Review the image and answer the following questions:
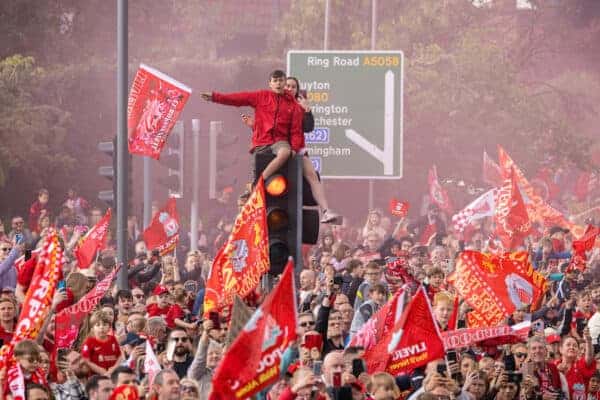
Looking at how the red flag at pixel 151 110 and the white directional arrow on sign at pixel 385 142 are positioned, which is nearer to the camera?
the red flag at pixel 151 110

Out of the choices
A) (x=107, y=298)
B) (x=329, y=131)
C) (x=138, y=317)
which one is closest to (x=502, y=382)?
(x=138, y=317)

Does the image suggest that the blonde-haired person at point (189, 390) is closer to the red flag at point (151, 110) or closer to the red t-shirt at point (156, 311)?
the red t-shirt at point (156, 311)

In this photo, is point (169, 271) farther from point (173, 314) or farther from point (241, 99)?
point (241, 99)

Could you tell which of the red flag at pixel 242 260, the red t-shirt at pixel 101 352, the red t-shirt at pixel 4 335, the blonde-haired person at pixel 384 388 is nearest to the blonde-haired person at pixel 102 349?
the red t-shirt at pixel 101 352

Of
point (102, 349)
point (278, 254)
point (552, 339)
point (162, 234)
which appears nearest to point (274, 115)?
point (278, 254)

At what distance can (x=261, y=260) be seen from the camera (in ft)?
52.3

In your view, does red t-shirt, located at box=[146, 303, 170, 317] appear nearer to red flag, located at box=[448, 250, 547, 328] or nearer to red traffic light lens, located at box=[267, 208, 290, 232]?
red traffic light lens, located at box=[267, 208, 290, 232]

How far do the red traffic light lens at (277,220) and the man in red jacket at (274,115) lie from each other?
2.98 feet

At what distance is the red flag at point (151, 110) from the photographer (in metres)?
24.1

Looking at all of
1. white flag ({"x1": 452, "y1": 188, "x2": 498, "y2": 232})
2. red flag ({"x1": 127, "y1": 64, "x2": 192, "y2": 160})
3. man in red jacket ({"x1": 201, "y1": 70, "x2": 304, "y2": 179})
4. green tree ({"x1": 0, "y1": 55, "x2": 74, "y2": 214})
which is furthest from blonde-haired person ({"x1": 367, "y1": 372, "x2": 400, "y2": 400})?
green tree ({"x1": 0, "y1": 55, "x2": 74, "y2": 214})

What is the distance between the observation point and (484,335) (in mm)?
15977

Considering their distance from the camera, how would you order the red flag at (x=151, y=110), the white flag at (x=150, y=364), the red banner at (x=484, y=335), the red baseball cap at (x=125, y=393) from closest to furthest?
the red baseball cap at (x=125, y=393), the white flag at (x=150, y=364), the red banner at (x=484, y=335), the red flag at (x=151, y=110)

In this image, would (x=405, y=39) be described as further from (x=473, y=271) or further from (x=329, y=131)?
(x=473, y=271)

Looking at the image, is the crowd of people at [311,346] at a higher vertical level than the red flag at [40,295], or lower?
lower
